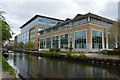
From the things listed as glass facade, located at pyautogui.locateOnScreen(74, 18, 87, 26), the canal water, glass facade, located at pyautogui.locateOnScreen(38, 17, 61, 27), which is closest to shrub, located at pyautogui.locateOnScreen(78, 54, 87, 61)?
the canal water

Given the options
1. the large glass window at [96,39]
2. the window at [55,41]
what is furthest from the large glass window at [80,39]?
the window at [55,41]

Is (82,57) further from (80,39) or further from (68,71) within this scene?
(80,39)

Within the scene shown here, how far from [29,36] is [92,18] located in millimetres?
60513

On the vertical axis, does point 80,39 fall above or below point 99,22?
below

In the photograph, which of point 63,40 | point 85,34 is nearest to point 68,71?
point 85,34

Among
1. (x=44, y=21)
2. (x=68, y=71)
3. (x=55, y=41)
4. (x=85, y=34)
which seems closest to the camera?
(x=68, y=71)

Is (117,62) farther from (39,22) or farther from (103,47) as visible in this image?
(39,22)

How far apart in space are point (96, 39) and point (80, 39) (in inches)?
181

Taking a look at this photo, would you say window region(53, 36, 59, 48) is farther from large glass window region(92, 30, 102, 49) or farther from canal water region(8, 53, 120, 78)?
canal water region(8, 53, 120, 78)

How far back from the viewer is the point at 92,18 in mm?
41219

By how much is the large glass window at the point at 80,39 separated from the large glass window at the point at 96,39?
2.54 meters

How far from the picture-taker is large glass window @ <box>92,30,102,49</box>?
4085cm

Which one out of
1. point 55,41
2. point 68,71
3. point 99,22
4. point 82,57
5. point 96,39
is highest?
point 99,22

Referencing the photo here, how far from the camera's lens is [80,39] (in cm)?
4278
